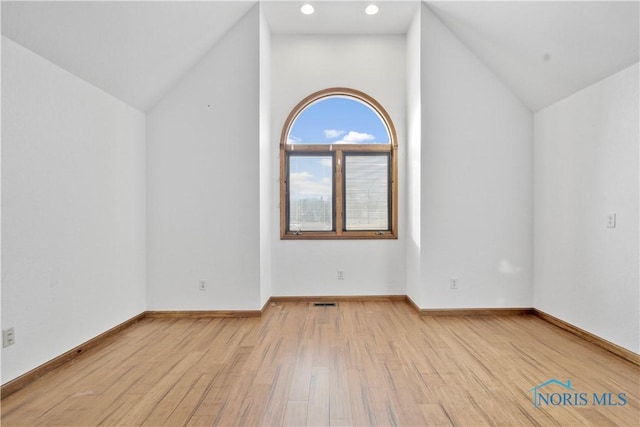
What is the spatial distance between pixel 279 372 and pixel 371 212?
248 cm

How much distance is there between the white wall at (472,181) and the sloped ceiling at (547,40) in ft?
0.70

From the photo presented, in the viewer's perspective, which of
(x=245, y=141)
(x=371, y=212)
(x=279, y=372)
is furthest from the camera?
(x=371, y=212)

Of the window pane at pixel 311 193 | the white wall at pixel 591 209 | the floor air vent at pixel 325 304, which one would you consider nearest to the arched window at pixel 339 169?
the window pane at pixel 311 193

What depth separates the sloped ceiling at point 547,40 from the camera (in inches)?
92.2

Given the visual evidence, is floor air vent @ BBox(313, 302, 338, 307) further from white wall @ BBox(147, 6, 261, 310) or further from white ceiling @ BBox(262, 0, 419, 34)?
white ceiling @ BBox(262, 0, 419, 34)

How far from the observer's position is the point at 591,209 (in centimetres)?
283

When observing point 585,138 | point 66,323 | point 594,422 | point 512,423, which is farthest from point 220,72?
point 594,422

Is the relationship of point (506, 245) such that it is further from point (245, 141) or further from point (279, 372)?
point (245, 141)

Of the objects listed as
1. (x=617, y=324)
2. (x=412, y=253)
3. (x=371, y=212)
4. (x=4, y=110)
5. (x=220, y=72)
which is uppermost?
(x=220, y=72)

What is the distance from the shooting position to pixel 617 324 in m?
2.56

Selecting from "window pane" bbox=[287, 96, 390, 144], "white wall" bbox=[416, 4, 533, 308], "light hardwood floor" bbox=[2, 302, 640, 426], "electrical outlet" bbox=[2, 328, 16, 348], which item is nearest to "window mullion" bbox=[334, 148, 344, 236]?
"window pane" bbox=[287, 96, 390, 144]

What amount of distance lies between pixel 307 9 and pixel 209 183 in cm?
218

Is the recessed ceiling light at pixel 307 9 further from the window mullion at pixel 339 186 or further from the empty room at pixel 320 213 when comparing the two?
the window mullion at pixel 339 186

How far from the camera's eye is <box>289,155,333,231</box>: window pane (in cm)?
425
